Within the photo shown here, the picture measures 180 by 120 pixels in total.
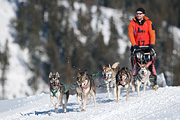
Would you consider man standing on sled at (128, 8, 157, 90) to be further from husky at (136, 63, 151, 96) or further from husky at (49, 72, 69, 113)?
husky at (49, 72, 69, 113)

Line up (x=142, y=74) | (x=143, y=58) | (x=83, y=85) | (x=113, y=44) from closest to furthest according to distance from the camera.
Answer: (x=83, y=85), (x=142, y=74), (x=143, y=58), (x=113, y=44)

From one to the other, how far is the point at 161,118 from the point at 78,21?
187 feet

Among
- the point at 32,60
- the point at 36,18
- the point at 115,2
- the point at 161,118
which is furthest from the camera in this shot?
the point at 115,2

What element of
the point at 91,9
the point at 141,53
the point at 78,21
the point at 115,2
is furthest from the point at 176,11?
the point at 141,53

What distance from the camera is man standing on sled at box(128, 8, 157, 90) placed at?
9.59 meters

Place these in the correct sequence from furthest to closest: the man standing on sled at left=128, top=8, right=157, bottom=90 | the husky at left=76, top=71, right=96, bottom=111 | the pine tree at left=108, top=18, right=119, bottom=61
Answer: the pine tree at left=108, top=18, right=119, bottom=61 → the man standing on sled at left=128, top=8, right=157, bottom=90 → the husky at left=76, top=71, right=96, bottom=111

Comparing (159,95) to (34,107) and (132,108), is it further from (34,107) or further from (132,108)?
(34,107)

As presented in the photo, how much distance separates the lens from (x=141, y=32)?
974cm

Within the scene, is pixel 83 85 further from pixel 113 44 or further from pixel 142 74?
pixel 113 44

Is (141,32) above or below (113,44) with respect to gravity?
below

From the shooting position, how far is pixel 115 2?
74.8m

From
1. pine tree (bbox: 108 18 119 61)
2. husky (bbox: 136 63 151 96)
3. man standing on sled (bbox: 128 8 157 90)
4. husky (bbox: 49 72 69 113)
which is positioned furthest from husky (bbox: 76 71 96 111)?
pine tree (bbox: 108 18 119 61)

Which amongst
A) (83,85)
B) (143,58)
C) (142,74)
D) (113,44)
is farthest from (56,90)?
(113,44)

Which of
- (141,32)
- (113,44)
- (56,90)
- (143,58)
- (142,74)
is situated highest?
(113,44)
